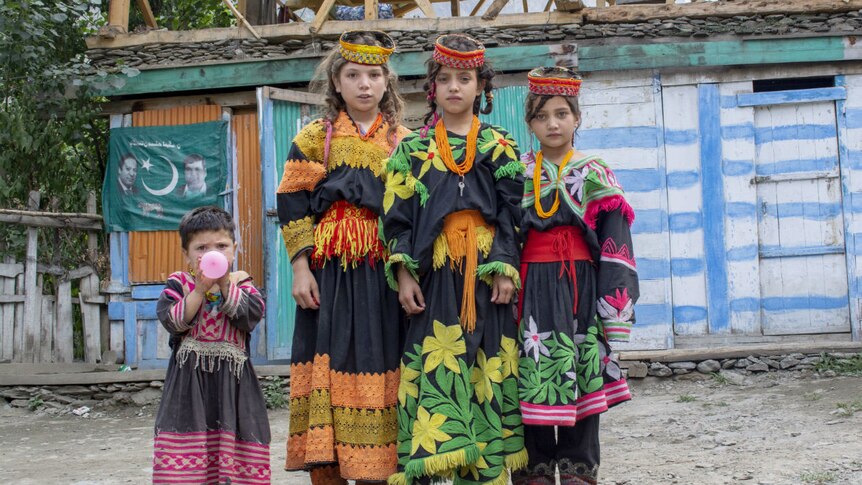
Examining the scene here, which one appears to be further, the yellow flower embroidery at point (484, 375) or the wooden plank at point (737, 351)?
the wooden plank at point (737, 351)

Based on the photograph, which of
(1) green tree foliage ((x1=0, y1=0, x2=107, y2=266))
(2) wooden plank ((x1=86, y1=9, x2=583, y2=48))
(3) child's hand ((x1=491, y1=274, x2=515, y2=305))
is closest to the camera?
(3) child's hand ((x1=491, y1=274, x2=515, y2=305))

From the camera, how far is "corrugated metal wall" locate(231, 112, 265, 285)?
742 centimetres

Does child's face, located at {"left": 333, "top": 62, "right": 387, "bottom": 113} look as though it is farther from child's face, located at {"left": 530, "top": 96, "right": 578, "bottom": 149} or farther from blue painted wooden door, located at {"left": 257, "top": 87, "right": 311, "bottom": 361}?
blue painted wooden door, located at {"left": 257, "top": 87, "right": 311, "bottom": 361}

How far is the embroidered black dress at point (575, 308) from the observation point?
3.07m

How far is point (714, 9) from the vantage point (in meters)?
7.36

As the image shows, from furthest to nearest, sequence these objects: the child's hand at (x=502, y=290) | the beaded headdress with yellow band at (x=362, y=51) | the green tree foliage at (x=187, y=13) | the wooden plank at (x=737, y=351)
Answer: the green tree foliage at (x=187, y=13) < the wooden plank at (x=737, y=351) < the beaded headdress with yellow band at (x=362, y=51) < the child's hand at (x=502, y=290)

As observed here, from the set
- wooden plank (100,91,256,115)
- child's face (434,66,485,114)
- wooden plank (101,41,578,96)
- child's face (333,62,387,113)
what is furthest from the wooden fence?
child's face (434,66,485,114)

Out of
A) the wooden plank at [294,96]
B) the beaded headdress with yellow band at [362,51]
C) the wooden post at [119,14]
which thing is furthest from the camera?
the wooden post at [119,14]

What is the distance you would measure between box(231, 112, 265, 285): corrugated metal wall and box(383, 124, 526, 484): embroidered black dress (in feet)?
14.3

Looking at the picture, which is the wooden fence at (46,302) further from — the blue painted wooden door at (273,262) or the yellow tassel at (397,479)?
the yellow tassel at (397,479)

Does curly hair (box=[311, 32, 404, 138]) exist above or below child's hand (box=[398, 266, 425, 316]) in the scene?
above

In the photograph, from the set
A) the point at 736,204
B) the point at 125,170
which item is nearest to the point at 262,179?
the point at 125,170

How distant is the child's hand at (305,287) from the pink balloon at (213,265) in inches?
11.0

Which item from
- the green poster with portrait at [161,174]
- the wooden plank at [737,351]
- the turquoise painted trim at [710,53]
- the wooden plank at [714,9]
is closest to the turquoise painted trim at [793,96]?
the turquoise painted trim at [710,53]
